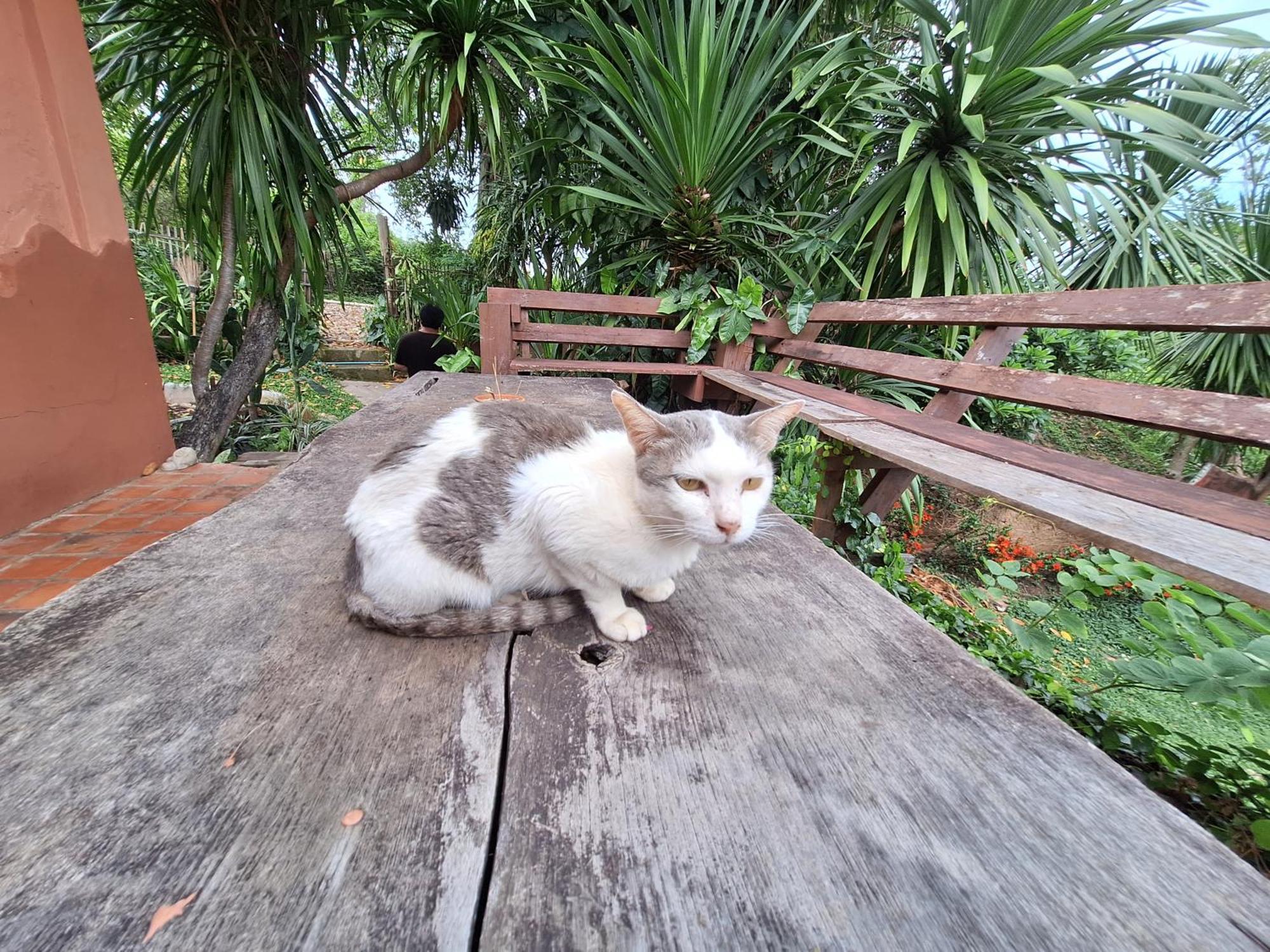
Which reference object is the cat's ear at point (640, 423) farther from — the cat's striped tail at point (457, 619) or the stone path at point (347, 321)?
the stone path at point (347, 321)

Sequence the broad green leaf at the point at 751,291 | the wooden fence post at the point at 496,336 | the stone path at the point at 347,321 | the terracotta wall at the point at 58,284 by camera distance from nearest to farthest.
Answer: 1. the terracotta wall at the point at 58,284
2. the wooden fence post at the point at 496,336
3. the broad green leaf at the point at 751,291
4. the stone path at the point at 347,321

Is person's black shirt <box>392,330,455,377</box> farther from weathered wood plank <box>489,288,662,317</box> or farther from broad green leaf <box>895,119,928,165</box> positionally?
broad green leaf <box>895,119,928,165</box>

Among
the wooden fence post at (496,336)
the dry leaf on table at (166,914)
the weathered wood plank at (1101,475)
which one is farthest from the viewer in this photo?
the wooden fence post at (496,336)

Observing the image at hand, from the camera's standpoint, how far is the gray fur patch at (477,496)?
0.80 metres

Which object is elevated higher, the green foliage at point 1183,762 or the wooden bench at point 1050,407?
the wooden bench at point 1050,407

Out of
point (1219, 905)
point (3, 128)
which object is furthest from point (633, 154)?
point (1219, 905)

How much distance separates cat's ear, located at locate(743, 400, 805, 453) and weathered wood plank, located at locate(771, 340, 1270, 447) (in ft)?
3.49

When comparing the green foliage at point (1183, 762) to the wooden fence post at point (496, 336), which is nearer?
the green foliage at point (1183, 762)

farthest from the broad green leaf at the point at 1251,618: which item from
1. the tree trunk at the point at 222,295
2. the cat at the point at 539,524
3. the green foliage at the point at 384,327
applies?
the green foliage at the point at 384,327

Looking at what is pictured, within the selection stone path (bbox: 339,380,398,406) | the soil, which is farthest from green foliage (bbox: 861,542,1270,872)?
stone path (bbox: 339,380,398,406)

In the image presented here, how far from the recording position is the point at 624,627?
775 millimetres

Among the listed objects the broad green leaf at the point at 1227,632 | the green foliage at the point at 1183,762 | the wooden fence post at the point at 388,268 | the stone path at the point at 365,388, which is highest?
the wooden fence post at the point at 388,268

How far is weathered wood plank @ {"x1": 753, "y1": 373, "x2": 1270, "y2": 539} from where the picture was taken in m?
1.01

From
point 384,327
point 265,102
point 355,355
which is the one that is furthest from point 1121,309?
point 384,327
